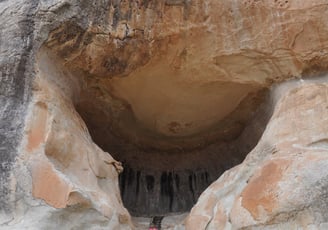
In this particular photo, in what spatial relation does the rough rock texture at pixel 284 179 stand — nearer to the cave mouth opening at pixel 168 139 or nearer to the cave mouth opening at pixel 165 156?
the cave mouth opening at pixel 168 139

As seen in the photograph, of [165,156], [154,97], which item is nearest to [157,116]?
[154,97]

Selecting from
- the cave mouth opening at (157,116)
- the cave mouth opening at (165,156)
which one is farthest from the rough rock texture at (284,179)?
the cave mouth opening at (165,156)

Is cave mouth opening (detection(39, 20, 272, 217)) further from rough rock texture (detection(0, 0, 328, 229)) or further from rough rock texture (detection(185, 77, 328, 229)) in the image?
rough rock texture (detection(185, 77, 328, 229))

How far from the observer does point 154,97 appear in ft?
8.98

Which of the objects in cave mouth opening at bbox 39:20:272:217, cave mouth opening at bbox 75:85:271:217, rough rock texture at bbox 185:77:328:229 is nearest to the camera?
rough rock texture at bbox 185:77:328:229

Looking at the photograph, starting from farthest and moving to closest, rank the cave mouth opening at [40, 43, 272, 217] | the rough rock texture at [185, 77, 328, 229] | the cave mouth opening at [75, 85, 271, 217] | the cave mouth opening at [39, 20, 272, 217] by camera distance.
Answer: the cave mouth opening at [75, 85, 271, 217]
the cave mouth opening at [40, 43, 272, 217]
the cave mouth opening at [39, 20, 272, 217]
the rough rock texture at [185, 77, 328, 229]

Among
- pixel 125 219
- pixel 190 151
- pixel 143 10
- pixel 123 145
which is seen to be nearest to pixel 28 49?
pixel 143 10

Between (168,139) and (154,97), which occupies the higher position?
(154,97)

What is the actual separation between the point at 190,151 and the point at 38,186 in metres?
1.33

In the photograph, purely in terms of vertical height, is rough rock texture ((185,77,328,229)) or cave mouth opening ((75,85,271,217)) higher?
rough rock texture ((185,77,328,229))

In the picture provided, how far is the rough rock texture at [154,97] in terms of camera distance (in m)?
1.95

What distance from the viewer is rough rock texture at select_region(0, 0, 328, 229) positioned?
195 centimetres

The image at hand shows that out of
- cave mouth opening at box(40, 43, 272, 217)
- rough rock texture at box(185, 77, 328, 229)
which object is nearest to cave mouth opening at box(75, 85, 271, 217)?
cave mouth opening at box(40, 43, 272, 217)

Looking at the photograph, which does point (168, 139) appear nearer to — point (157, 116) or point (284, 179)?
point (157, 116)
